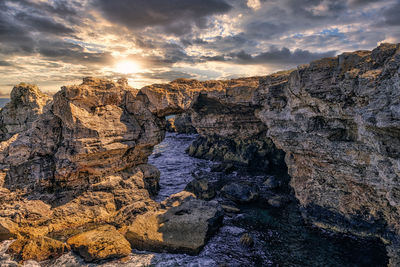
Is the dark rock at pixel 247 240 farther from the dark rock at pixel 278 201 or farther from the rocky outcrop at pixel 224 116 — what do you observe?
the rocky outcrop at pixel 224 116

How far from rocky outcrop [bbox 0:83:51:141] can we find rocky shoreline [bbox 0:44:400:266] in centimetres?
1170

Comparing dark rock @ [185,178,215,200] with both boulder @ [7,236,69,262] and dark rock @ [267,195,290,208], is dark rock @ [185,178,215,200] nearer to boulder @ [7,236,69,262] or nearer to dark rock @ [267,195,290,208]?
dark rock @ [267,195,290,208]

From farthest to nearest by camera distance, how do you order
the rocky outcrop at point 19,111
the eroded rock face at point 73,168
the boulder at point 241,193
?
1. the rocky outcrop at point 19,111
2. the boulder at point 241,193
3. the eroded rock face at point 73,168

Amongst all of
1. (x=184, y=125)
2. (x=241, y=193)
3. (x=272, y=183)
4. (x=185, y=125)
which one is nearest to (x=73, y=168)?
(x=241, y=193)

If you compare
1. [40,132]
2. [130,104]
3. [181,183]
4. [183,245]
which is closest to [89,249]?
[183,245]

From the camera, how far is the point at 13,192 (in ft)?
59.5

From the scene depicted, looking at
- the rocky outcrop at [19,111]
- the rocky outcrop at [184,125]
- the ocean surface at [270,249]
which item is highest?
the rocky outcrop at [19,111]

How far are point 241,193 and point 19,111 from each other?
30.6m

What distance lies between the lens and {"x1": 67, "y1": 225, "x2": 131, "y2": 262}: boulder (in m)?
14.7

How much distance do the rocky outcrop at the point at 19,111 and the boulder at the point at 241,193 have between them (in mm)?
26447

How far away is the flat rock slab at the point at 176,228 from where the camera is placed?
51.6 ft

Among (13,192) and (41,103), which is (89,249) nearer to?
(13,192)

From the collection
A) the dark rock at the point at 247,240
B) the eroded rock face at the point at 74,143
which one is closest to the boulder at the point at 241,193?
the dark rock at the point at 247,240

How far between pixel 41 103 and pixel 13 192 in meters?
16.8
